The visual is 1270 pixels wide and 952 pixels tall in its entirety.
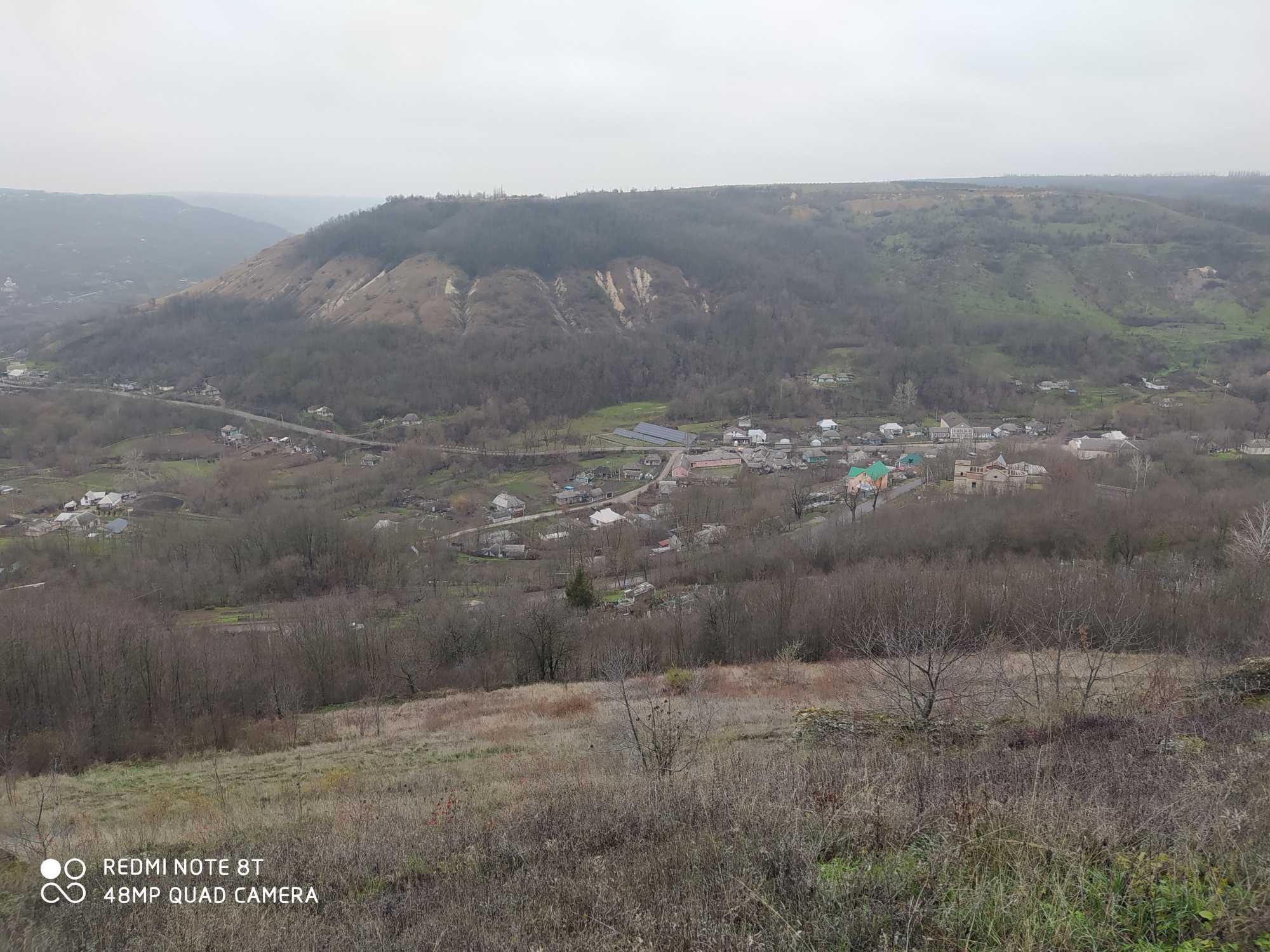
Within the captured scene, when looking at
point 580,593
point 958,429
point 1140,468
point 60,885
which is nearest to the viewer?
point 60,885

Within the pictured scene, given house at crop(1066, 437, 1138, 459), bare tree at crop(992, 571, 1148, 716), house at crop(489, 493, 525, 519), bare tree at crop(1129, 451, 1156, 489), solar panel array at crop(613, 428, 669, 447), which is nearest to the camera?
bare tree at crop(992, 571, 1148, 716)

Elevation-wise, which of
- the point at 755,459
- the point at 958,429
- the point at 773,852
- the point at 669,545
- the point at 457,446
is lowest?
the point at 669,545

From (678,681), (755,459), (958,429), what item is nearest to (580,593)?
(678,681)

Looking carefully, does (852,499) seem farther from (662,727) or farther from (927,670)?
(662,727)

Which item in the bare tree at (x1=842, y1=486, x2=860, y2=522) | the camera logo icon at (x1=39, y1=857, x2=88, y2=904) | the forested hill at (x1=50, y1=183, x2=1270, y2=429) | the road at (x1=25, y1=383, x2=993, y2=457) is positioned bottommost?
the bare tree at (x1=842, y1=486, x2=860, y2=522)

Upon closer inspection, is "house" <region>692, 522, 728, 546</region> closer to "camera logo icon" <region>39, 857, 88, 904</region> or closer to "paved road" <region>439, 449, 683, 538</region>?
"paved road" <region>439, 449, 683, 538</region>

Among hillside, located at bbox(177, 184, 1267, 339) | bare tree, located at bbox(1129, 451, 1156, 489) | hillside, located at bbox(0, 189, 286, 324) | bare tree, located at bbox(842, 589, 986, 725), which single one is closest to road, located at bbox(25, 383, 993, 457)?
bare tree, located at bbox(1129, 451, 1156, 489)

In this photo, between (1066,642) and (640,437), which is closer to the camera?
(1066,642)
